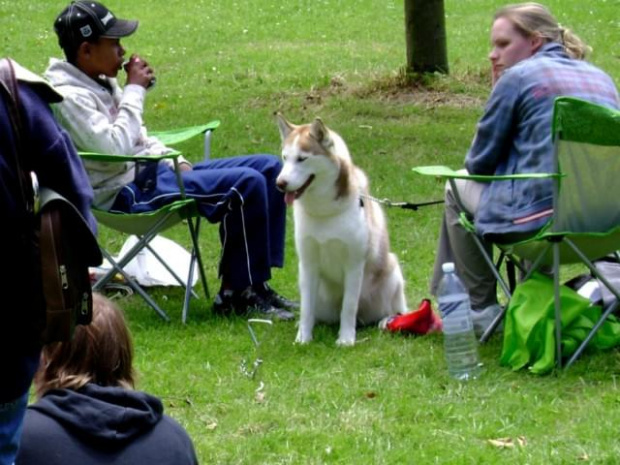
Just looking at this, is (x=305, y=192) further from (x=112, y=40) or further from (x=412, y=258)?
(x=412, y=258)

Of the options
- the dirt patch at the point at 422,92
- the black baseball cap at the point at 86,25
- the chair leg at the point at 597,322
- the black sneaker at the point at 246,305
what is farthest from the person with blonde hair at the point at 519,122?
the dirt patch at the point at 422,92

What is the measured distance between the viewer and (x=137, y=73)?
612 centimetres

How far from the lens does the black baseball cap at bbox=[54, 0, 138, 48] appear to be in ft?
19.1

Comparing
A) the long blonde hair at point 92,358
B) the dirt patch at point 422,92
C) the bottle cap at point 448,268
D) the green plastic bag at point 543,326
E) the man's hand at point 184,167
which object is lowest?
the dirt patch at point 422,92

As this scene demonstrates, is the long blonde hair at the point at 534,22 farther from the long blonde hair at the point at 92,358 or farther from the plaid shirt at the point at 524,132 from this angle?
the long blonde hair at the point at 92,358

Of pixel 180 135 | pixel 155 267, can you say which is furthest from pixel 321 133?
pixel 155 267

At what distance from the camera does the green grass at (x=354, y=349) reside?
164 inches

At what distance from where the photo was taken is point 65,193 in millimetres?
2490

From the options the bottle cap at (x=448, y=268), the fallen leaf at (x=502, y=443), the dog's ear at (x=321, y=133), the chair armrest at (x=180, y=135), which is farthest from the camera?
the chair armrest at (x=180, y=135)

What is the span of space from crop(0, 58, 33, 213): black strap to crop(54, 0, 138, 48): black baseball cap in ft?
11.7

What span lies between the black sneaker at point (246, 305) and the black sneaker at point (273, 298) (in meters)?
0.03

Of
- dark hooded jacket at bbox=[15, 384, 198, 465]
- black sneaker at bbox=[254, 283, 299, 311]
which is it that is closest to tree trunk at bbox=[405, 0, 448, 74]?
black sneaker at bbox=[254, 283, 299, 311]

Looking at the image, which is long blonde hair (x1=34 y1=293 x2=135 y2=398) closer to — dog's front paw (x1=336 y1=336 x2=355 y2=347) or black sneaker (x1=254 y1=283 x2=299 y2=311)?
dog's front paw (x1=336 y1=336 x2=355 y2=347)

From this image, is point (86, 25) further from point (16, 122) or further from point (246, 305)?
point (16, 122)
